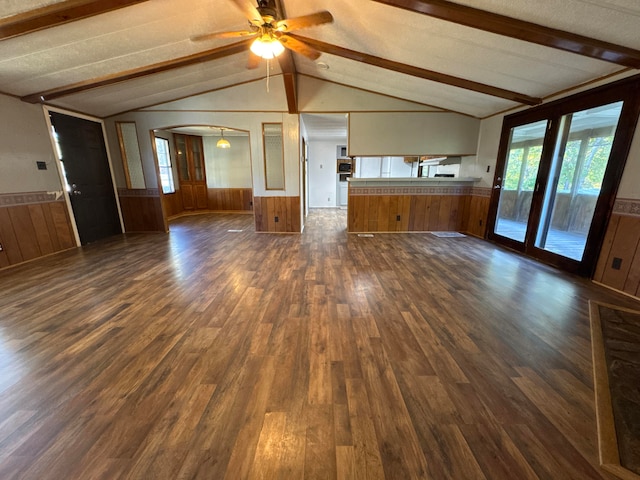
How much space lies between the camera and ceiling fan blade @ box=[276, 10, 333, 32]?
2.26m

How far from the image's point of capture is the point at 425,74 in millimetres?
3709

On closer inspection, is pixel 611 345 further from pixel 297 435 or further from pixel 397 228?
pixel 397 228

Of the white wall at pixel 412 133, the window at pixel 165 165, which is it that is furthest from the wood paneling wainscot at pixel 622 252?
the window at pixel 165 165

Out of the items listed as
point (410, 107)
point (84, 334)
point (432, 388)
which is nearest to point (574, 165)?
point (410, 107)

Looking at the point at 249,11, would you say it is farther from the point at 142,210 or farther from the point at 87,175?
the point at 142,210

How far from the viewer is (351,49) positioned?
358 centimetres

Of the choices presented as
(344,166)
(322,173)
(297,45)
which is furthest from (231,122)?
(344,166)

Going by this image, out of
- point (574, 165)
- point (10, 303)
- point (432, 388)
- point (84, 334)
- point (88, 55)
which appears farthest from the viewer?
point (574, 165)

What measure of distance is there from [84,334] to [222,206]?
6841 mm

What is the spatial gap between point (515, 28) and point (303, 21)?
1.91m

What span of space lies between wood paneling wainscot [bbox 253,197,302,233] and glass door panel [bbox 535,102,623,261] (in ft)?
13.8

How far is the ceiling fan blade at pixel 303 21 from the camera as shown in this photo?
226cm

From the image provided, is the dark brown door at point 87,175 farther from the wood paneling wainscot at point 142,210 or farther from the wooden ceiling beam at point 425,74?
the wooden ceiling beam at point 425,74

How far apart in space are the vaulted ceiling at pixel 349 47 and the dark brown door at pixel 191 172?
315cm
